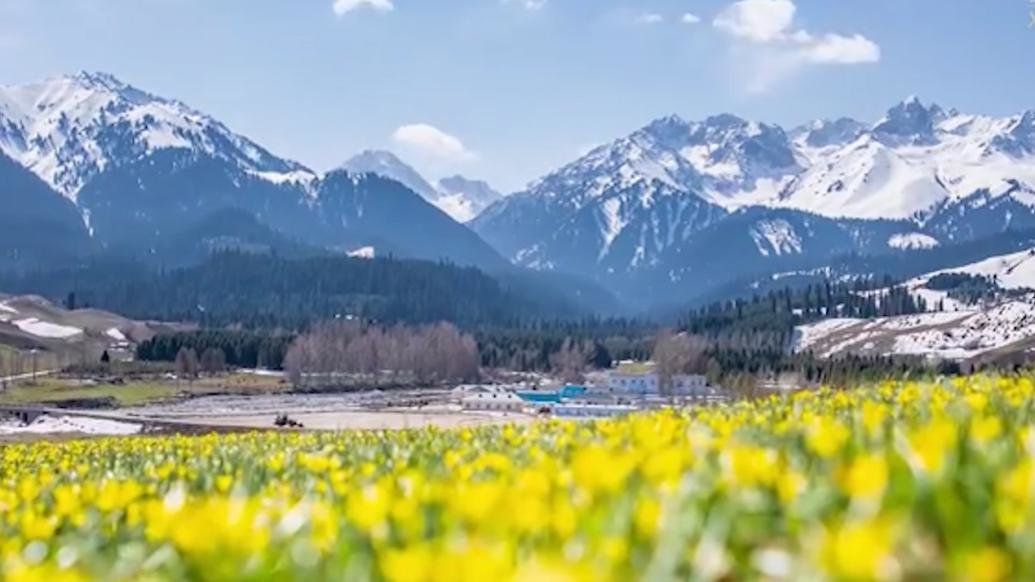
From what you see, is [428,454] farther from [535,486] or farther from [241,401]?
[241,401]

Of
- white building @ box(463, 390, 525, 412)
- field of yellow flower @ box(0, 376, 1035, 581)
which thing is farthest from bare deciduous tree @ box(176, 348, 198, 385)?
field of yellow flower @ box(0, 376, 1035, 581)

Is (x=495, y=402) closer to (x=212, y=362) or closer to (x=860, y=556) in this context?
(x=212, y=362)

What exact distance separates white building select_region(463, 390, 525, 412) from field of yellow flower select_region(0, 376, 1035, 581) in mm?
118725

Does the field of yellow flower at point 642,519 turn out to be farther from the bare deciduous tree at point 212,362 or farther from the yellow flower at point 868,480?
the bare deciduous tree at point 212,362

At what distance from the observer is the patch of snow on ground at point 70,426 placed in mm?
102519

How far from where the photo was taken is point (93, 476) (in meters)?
9.43

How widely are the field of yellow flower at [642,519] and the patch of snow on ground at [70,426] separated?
99.0 meters

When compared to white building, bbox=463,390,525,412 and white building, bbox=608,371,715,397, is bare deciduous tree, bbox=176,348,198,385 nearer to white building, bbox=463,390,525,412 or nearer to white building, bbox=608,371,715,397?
white building, bbox=463,390,525,412

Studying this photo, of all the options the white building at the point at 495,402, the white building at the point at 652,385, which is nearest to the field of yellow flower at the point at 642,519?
the white building at the point at 495,402

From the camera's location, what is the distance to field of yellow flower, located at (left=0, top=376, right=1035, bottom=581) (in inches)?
104

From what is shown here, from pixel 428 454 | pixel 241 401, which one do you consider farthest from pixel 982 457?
pixel 241 401

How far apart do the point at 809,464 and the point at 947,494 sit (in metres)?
1.12

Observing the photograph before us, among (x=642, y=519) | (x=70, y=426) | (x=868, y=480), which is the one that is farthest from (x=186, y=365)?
(x=868, y=480)

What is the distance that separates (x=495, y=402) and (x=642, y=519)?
127965 millimetres
